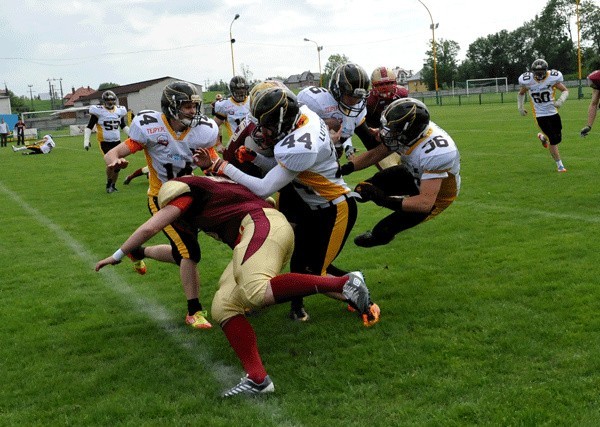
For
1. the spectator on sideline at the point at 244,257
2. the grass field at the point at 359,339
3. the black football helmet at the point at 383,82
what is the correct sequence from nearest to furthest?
1. the grass field at the point at 359,339
2. the spectator on sideline at the point at 244,257
3. the black football helmet at the point at 383,82

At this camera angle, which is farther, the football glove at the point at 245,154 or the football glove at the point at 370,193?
the football glove at the point at 370,193

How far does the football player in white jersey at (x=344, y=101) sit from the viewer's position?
Answer: 18.0 ft

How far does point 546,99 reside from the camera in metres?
11.5

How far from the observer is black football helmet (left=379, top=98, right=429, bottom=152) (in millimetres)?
4781

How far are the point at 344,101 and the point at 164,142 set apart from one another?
5.13 feet

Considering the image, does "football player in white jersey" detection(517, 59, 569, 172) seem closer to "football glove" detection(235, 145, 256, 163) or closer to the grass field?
the grass field

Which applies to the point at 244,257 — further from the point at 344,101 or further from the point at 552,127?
the point at 552,127

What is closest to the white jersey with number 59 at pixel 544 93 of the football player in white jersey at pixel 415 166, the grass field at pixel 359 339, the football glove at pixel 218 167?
the grass field at pixel 359 339

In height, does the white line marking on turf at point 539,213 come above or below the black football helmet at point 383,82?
below

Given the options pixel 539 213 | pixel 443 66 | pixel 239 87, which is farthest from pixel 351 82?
pixel 443 66

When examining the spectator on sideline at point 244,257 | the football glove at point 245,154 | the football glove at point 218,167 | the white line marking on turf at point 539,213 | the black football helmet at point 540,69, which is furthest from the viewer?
the black football helmet at point 540,69

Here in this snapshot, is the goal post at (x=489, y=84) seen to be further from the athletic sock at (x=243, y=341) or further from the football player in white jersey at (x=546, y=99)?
the athletic sock at (x=243, y=341)

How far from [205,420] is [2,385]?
4.58 feet

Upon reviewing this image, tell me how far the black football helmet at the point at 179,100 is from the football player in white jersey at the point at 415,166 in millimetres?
1225
